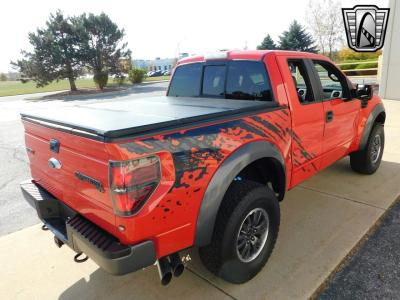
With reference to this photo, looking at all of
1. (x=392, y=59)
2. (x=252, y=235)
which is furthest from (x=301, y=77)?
(x=392, y=59)

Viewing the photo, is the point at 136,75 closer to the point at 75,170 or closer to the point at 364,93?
the point at 364,93

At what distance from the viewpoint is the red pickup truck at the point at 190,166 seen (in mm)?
1781

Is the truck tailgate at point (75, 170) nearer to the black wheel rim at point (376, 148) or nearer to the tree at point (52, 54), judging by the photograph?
the black wheel rim at point (376, 148)

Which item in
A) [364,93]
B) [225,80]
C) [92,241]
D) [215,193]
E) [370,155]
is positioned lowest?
[370,155]

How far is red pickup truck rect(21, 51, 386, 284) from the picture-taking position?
1.78 meters

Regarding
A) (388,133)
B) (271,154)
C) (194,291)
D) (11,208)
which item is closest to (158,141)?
(271,154)

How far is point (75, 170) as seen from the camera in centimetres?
205

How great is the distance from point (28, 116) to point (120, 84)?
110 feet

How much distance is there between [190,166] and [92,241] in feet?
2.46

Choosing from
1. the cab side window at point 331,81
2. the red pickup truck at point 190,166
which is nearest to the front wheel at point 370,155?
the cab side window at point 331,81

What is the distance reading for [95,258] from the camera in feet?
6.18

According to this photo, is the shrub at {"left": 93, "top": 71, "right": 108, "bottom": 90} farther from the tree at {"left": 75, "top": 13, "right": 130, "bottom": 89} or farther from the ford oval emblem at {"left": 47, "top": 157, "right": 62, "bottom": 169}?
the ford oval emblem at {"left": 47, "top": 157, "right": 62, "bottom": 169}

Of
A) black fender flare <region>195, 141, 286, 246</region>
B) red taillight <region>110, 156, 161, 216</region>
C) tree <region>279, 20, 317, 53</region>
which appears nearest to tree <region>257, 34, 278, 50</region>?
tree <region>279, 20, 317, 53</region>

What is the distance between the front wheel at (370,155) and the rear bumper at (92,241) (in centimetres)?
365
